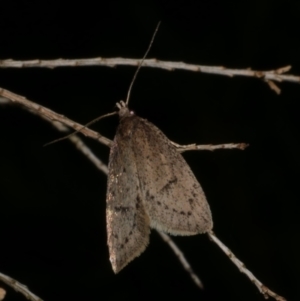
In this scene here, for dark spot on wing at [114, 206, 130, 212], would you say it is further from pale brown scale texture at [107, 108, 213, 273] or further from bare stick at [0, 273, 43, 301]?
bare stick at [0, 273, 43, 301]

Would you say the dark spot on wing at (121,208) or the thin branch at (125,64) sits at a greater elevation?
the thin branch at (125,64)

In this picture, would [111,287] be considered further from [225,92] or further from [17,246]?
[225,92]

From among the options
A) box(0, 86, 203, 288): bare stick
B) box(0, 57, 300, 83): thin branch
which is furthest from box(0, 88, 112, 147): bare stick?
box(0, 86, 203, 288): bare stick

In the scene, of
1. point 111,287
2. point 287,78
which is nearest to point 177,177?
point 287,78

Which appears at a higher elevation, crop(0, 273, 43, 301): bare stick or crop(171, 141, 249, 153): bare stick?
crop(171, 141, 249, 153): bare stick

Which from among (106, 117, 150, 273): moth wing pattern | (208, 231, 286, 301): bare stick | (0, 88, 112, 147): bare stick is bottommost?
(208, 231, 286, 301): bare stick

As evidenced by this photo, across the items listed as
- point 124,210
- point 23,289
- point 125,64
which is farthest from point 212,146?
point 23,289

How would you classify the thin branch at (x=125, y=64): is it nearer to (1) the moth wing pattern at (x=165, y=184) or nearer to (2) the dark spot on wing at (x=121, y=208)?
(1) the moth wing pattern at (x=165, y=184)

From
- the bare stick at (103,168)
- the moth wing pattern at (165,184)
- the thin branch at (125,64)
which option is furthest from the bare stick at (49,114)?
the moth wing pattern at (165,184)
